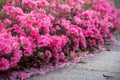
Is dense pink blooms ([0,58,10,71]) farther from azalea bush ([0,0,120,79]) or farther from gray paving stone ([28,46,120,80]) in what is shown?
gray paving stone ([28,46,120,80])

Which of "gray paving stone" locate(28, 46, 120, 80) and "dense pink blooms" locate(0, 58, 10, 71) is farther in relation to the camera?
"gray paving stone" locate(28, 46, 120, 80)

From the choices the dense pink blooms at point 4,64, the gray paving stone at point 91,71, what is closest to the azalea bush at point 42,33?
the dense pink blooms at point 4,64

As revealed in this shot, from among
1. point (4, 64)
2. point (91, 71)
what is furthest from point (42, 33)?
point (4, 64)

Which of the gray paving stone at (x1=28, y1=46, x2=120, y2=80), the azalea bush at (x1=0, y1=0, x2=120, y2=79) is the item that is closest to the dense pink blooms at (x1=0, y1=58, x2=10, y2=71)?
the azalea bush at (x1=0, y1=0, x2=120, y2=79)

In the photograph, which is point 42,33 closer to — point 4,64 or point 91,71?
point 91,71

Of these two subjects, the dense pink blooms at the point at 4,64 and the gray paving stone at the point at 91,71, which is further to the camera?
the gray paving stone at the point at 91,71

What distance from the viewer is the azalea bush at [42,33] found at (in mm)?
3870

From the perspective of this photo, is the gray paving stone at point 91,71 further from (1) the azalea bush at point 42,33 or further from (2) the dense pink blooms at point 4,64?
(2) the dense pink blooms at point 4,64


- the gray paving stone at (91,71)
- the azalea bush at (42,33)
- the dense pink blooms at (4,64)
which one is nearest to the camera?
the dense pink blooms at (4,64)

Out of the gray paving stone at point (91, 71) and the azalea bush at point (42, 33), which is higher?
the azalea bush at point (42, 33)

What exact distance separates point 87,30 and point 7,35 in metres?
2.37

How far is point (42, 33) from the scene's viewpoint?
185 inches

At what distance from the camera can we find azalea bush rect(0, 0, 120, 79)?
3.87 metres

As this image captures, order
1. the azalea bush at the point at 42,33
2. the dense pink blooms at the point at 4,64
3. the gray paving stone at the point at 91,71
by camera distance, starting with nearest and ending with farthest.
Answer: the dense pink blooms at the point at 4,64, the azalea bush at the point at 42,33, the gray paving stone at the point at 91,71
